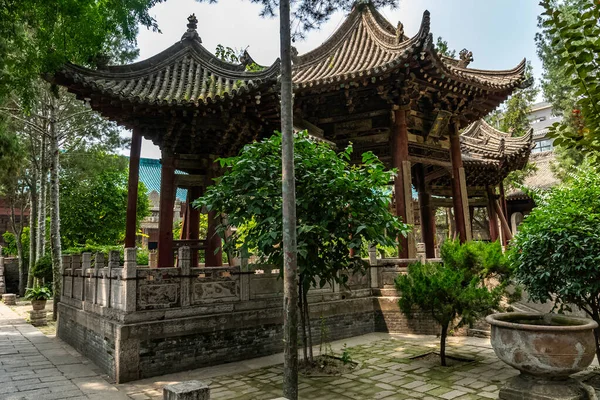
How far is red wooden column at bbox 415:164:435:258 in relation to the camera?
13.1 metres

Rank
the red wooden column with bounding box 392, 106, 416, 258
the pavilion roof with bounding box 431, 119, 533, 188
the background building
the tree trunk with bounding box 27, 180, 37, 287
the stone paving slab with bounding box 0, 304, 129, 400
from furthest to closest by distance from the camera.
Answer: the background building
the tree trunk with bounding box 27, 180, 37, 287
the pavilion roof with bounding box 431, 119, 533, 188
the red wooden column with bounding box 392, 106, 416, 258
the stone paving slab with bounding box 0, 304, 129, 400

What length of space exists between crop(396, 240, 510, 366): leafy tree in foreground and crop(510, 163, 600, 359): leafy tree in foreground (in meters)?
0.72

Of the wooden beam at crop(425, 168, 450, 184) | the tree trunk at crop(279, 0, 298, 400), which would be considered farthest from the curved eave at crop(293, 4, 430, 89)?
the tree trunk at crop(279, 0, 298, 400)

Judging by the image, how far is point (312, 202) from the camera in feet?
20.1

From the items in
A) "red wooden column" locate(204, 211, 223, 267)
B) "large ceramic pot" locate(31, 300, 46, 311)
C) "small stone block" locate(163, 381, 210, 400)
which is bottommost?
"large ceramic pot" locate(31, 300, 46, 311)

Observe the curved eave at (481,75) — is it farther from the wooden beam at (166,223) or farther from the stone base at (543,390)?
the stone base at (543,390)

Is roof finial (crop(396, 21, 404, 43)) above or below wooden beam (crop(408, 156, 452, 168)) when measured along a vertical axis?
above

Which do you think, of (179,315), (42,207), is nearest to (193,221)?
(179,315)

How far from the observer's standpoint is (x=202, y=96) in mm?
7500

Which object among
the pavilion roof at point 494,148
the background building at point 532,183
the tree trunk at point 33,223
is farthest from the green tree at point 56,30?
the background building at point 532,183

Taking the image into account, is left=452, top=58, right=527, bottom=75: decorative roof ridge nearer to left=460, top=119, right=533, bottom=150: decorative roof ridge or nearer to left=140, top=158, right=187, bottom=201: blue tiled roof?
left=460, top=119, right=533, bottom=150: decorative roof ridge

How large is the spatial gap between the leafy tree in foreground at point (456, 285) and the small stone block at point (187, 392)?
4.19 meters

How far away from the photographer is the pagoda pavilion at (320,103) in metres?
7.62

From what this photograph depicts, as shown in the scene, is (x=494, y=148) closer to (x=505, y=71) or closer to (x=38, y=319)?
(x=505, y=71)
